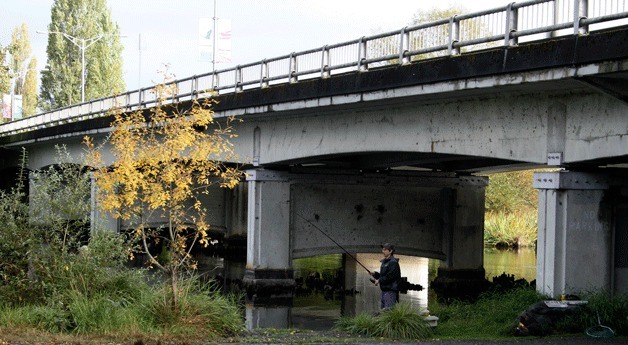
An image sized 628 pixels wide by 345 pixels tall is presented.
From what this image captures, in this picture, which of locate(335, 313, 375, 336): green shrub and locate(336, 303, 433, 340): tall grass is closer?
locate(336, 303, 433, 340): tall grass

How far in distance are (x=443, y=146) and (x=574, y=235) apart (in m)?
4.06

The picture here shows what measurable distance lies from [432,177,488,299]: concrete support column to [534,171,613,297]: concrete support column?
36.1ft

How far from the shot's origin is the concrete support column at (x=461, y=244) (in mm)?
29281

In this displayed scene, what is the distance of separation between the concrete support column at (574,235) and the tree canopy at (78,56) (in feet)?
221

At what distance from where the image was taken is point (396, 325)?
16125mm

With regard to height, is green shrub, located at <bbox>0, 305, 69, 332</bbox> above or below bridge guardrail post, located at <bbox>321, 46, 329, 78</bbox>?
below

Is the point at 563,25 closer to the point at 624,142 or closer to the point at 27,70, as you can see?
the point at 624,142

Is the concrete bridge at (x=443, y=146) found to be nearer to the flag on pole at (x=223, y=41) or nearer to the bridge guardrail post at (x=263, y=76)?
the bridge guardrail post at (x=263, y=76)

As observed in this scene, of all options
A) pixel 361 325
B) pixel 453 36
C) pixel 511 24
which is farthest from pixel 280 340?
pixel 453 36

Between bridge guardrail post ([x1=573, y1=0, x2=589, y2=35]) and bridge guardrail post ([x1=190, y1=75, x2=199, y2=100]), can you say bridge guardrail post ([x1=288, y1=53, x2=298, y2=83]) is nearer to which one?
bridge guardrail post ([x1=190, y1=75, x2=199, y2=100])

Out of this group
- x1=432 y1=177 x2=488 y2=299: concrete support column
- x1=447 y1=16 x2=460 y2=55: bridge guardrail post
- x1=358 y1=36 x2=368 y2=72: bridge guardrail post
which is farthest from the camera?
x1=432 y1=177 x2=488 y2=299: concrete support column

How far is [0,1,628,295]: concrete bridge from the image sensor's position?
17016 mm

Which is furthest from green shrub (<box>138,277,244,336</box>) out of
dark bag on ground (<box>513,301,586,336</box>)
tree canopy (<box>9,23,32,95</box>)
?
tree canopy (<box>9,23,32,95</box>)

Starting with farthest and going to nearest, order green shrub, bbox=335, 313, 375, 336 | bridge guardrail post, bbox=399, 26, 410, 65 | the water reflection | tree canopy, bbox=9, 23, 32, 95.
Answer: tree canopy, bbox=9, 23, 32, 95 < the water reflection < bridge guardrail post, bbox=399, 26, 410, 65 < green shrub, bbox=335, 313, 375, 336
